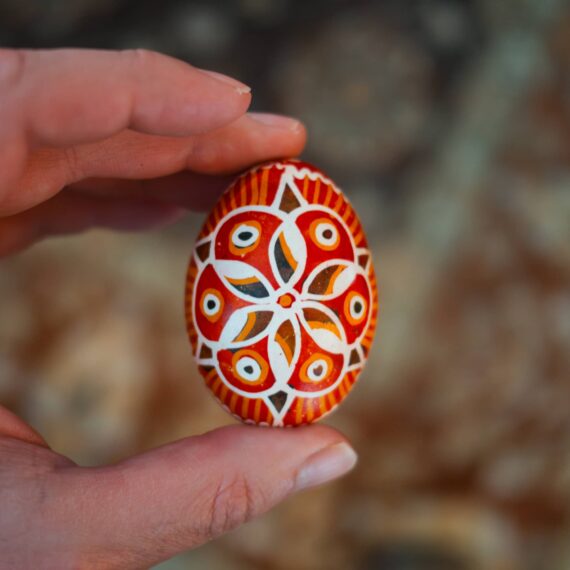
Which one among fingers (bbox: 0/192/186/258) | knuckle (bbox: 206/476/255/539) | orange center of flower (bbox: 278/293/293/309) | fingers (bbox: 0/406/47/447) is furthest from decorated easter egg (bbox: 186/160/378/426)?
fingers (bbox: 0/192/186/258)

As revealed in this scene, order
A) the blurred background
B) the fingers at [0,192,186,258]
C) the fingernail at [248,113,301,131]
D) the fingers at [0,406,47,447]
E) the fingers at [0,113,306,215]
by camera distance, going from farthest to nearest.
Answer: the blurred background → the fingers at [0,192,186,258] → the fingernail at [248,113,301,131] → the fingers at [0,113,306,215] → the fingers at [0,406,47,447]

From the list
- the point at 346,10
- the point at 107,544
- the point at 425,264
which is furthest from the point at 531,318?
the point at 107,544

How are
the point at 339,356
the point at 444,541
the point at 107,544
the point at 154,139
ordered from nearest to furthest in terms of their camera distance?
the point at 107,544 → the point at 339,356 → the point at 154,139 → the point at 444,541

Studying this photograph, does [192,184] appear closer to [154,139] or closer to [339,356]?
[154,139]

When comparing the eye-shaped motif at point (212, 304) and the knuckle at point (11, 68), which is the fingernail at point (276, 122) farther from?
the knuckle at point (11, 68)

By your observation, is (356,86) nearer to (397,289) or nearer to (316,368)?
(397,289)

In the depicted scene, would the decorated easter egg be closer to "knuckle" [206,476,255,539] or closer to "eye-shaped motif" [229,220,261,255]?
"eye-shaped motif" [229,220,261,255]
